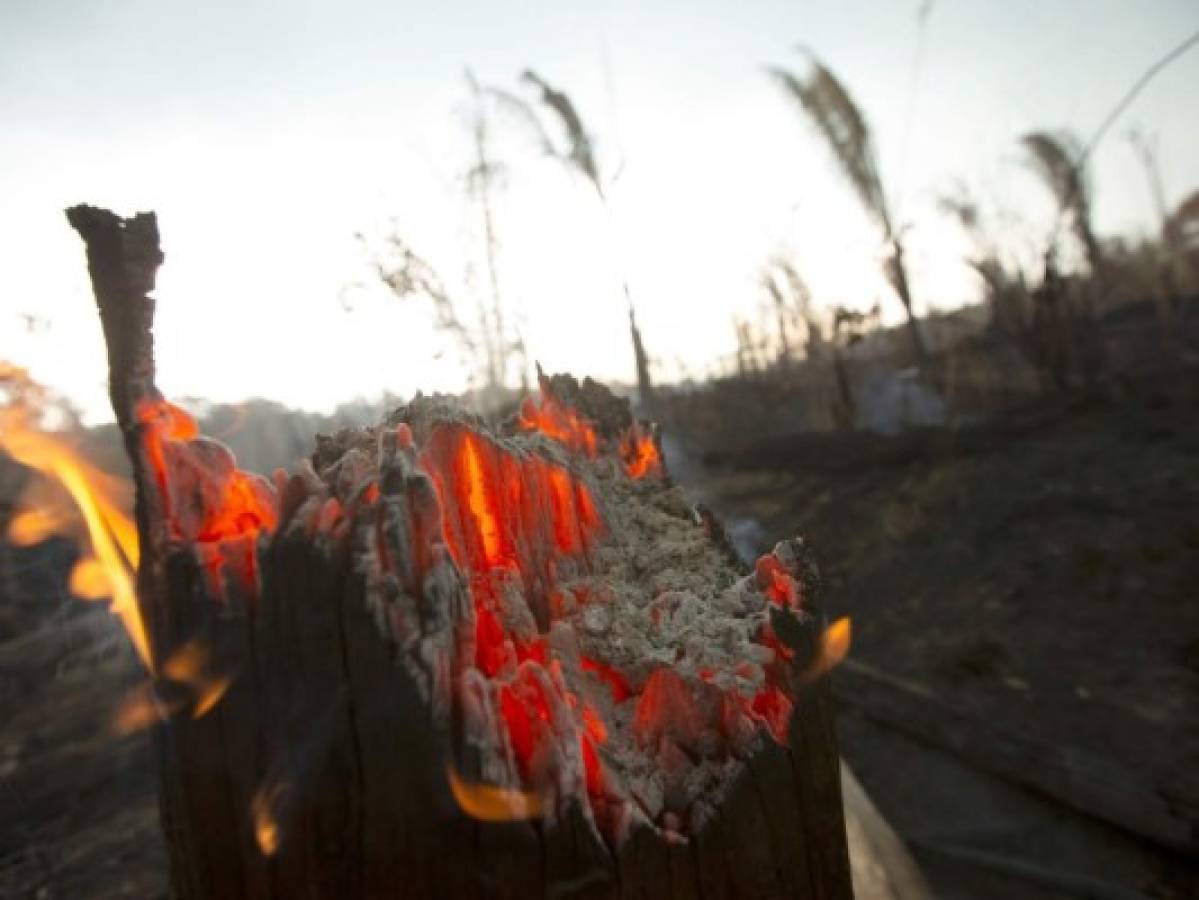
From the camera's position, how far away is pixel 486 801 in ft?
3.67

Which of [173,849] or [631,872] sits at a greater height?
[173,849]

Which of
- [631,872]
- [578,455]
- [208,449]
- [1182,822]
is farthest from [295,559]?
[1182,822]

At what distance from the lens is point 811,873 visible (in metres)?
1.39

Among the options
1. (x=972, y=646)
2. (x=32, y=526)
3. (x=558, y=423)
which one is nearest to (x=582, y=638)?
(x=558, y=423)

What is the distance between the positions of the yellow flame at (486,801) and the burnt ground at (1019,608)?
1.01 metres

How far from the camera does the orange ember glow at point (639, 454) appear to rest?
3023 mm

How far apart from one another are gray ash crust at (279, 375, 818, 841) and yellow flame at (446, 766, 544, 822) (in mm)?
20

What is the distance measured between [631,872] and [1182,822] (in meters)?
4.15

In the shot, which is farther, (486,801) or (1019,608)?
(1019,608)

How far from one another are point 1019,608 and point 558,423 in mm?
5828

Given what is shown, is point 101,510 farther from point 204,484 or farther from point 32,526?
point 32,526

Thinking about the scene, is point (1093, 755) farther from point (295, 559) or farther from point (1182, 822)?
point (295, 559)

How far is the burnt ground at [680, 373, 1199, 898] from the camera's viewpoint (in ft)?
12.8

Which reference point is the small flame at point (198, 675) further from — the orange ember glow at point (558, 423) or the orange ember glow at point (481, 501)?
the orange ember glow at point (558, 423)
